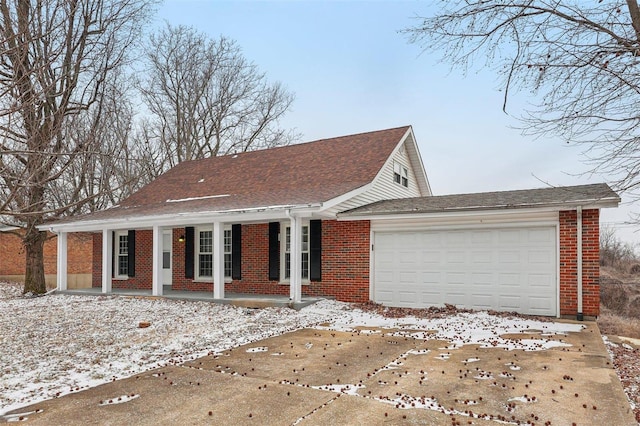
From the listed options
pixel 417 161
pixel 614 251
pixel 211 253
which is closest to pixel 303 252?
pixel 211 253

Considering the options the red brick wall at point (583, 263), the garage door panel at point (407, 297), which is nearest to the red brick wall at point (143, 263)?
the garage door panel at point (407, 297)

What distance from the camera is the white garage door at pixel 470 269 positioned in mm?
9820

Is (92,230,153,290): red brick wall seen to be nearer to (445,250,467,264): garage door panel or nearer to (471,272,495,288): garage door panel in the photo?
(445,250,467,264): garage door panel

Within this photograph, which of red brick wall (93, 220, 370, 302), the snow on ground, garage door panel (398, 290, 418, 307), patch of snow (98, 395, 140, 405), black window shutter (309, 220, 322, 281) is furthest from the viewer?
black window shutter (309, 220, 322, 281)

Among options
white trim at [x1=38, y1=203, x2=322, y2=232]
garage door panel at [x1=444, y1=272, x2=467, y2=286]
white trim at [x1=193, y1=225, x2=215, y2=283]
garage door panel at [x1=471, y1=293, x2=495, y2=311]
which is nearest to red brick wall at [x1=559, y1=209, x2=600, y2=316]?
garage door panel at [x1=471, y1=293, x2=495, y2=311]

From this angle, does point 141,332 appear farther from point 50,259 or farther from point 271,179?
point 50,259

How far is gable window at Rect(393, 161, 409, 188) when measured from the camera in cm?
1526

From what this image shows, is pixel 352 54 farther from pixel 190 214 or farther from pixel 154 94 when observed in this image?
pixel 154 94

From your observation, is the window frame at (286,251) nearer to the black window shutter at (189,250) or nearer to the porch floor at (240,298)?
the porch floor at (240,298)

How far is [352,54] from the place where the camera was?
14.5 meters

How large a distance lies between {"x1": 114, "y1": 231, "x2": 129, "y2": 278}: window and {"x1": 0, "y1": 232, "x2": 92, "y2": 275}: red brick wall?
735cm

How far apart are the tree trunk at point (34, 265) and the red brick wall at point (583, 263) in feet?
55.7

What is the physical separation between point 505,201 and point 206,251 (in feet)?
30.0

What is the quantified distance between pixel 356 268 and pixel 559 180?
5876 mm
